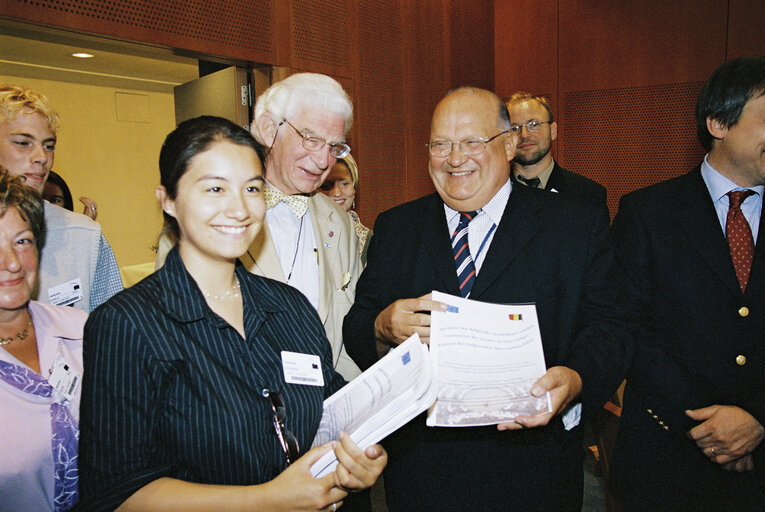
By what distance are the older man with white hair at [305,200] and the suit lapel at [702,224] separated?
133cm

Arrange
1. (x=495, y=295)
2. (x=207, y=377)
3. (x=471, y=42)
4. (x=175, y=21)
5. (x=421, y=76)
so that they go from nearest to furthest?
1. (x=207, y=377)
2. (x=495, y=295)
3. (x=175, y=21)
4. (x=421, y=76)
5. (x=471, y=42)

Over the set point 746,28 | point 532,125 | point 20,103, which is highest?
point 746,28

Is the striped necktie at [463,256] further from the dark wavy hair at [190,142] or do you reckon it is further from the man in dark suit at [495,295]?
the dark wavy hair at [190,142]

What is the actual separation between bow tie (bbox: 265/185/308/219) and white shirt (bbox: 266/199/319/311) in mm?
38

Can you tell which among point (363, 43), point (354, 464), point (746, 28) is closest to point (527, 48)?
point (746, 28)

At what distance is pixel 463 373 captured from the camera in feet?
4.61

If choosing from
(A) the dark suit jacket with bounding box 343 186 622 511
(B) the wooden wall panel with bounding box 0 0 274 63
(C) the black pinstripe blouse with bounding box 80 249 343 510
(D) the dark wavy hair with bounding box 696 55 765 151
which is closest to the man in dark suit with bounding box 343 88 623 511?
(A) the dark suit jacket with bounding box 343 186 622 511

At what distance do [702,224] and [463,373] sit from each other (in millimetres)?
1108

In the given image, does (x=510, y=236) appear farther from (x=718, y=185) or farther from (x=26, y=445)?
(x=26, y=445)

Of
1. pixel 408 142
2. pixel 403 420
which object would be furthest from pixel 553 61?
pixel 403 420

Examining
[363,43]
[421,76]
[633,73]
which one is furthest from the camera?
[633,73]

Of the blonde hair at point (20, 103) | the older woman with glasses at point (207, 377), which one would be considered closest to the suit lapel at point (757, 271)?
the older woman with glasses at point (207, 377)

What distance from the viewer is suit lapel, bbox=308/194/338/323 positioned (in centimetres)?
218

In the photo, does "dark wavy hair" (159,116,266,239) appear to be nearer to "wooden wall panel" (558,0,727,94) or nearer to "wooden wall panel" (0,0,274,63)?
"wooden wall panel" (0,0,274,63)
